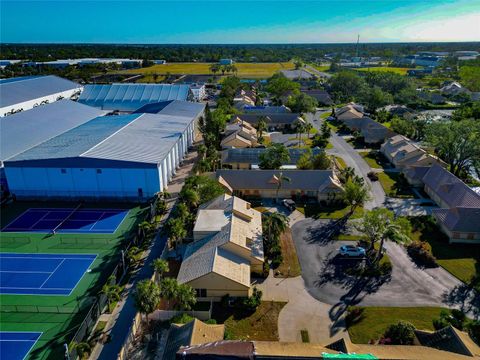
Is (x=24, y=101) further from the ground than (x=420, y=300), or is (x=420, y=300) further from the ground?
(x=24, y=101)

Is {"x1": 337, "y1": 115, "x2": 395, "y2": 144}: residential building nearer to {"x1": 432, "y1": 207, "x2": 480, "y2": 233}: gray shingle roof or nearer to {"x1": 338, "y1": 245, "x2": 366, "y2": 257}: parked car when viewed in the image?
{"x1": 432, "y1": 207, "x2": 480, "y2": 233}: gray shingle roof

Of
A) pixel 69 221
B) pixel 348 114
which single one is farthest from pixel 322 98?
pixel 69 221

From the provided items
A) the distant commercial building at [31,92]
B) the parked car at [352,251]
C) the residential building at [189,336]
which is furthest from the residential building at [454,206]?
the distant commercial building at [31,92]

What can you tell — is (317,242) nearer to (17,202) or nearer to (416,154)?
(416,154)

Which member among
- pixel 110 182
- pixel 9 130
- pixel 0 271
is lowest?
pixel 0 271

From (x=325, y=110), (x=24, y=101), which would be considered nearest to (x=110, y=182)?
(x=24, y=101)

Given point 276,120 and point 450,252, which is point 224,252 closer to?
point 450,252

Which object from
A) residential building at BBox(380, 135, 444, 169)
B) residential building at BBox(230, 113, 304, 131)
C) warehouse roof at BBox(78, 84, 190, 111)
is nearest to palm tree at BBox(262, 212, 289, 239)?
residential building at BBox(380, 135, 444, 169)
